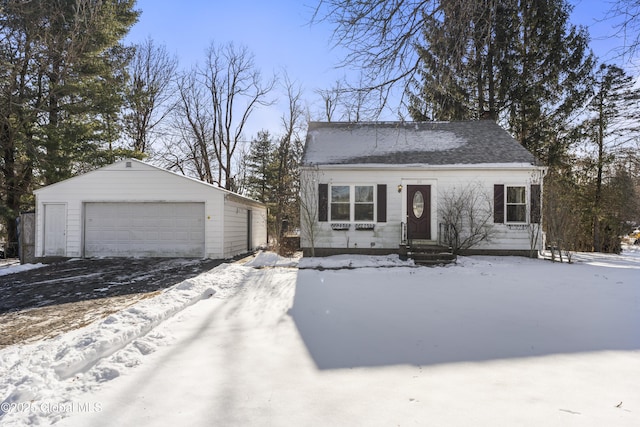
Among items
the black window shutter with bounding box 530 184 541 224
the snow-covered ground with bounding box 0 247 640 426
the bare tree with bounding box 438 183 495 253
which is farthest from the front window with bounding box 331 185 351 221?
the black window shutter with bounding box 530 184 541 224

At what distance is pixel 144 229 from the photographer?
11938 millimetres

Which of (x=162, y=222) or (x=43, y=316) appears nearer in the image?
(x=43, y=316)

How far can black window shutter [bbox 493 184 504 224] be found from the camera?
11266mm

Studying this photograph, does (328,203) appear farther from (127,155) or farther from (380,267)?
(127,155)

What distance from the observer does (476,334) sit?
402 cm

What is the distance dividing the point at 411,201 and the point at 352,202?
2.01 meters

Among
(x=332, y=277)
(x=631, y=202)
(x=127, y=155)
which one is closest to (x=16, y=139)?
(x=127, y=155)

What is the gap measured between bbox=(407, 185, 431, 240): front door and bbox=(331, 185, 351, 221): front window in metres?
2.07

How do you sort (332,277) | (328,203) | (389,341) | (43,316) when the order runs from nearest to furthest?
(389,341) → (43,316) → (332,277) → (328,203)

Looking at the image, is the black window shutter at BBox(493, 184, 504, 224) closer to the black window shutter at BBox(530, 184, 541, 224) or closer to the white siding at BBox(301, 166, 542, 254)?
the white siding at BBox(301, 166, 542, 254)

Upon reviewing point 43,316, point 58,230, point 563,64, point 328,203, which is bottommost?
point 43,316

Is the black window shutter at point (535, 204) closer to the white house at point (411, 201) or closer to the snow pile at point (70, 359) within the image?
the white house at point (411, 201)

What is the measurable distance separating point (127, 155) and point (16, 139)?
426 centimetres

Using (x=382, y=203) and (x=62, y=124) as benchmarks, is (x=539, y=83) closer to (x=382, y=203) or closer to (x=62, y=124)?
(x=382, y=203)
